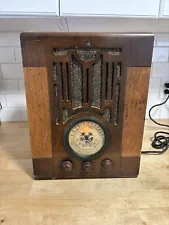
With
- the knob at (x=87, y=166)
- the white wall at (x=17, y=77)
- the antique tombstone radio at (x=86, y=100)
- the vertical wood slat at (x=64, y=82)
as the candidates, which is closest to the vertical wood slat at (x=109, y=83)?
the antique tombstone radio at (x=86, y=100)

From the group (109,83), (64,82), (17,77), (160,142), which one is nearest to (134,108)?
(109,83)

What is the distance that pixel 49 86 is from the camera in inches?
25.1

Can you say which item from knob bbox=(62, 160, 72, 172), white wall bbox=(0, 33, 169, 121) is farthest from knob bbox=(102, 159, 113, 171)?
white wall bbox=(0, 33, 169, 121)

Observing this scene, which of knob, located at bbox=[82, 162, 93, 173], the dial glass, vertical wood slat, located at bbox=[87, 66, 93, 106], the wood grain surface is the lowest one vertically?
the wood grain surface

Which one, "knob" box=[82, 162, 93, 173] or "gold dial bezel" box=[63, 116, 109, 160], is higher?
"gold dial bezel" box=[63, 116, 109, 160]

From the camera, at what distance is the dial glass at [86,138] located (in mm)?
686

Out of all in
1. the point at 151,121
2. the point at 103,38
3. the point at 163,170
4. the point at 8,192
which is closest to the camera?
the point at 103,38

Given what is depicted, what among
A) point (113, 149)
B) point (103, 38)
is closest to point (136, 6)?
point (103, 38)

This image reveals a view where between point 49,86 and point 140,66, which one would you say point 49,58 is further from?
point 140,66

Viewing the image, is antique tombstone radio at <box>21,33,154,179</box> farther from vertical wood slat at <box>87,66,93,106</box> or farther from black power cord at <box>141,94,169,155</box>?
black power cord at <box>141,94,169,155</box>

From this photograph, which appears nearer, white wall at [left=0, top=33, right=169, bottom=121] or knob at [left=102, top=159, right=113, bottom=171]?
knob at [left=102, top=159, right=113, bottom=171]

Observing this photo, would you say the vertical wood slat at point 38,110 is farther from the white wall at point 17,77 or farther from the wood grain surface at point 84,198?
the white wall at point 17,77

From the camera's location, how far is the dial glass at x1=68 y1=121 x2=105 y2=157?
0.69 meters

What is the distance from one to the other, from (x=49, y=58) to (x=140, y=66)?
250 millimetres
